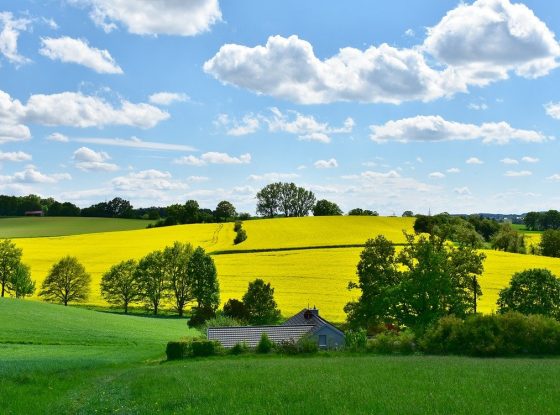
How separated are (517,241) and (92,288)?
74.1m

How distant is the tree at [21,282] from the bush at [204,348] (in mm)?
48986

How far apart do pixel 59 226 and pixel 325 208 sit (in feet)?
224

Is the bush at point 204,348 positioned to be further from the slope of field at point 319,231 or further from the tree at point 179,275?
the slope of field at point 319,231

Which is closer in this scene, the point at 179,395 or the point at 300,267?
the point at 179,395

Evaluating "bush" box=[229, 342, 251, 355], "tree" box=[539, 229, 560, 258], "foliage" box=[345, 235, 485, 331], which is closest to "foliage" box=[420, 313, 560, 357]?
"foliage" box=[345, 235, 485, 331]

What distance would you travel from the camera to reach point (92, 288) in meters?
84.9

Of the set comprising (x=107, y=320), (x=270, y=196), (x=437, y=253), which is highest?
(x=270, y=196)

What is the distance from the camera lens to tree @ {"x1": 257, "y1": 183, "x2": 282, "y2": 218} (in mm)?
165500

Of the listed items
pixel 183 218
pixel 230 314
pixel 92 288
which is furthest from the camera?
pixel 183 218

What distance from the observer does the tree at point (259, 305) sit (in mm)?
57406

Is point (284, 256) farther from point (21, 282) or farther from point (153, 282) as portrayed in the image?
point (21, 282)

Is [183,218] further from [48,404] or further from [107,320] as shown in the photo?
[48,404]

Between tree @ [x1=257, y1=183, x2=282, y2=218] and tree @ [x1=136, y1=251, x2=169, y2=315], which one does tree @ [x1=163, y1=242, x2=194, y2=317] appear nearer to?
tree @ [x1=136, y1=251, x2=169, y2=315]

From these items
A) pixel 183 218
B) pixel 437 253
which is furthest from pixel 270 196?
pixel 437 253
